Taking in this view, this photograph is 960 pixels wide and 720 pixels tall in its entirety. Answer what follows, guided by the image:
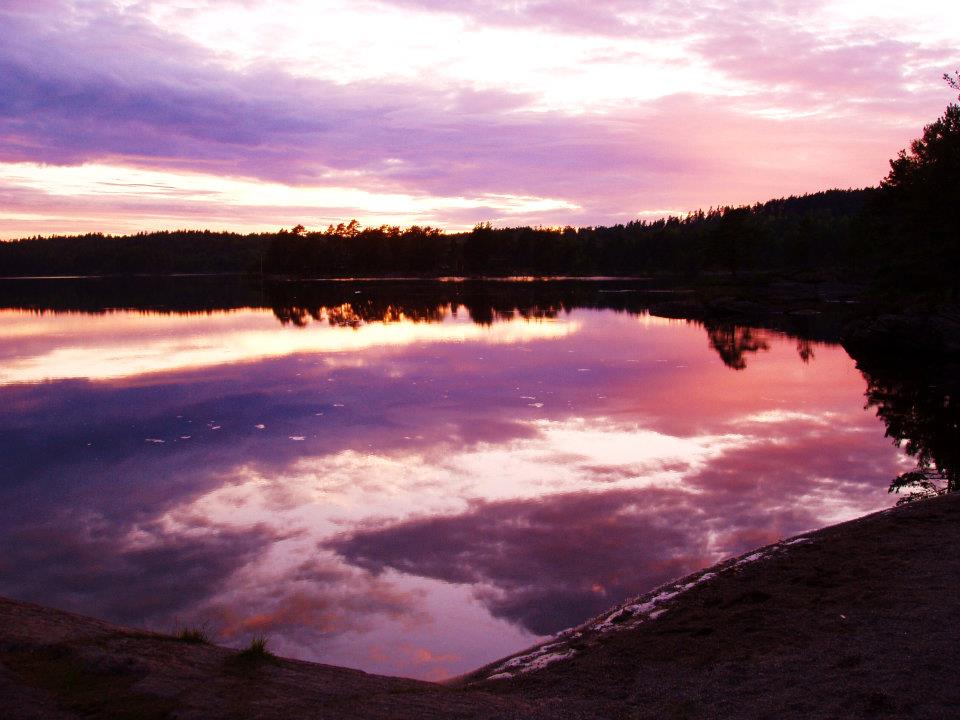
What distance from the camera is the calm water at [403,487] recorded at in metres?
9.63

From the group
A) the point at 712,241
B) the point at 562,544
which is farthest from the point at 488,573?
the point at 712,241

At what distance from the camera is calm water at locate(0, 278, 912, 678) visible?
963cm

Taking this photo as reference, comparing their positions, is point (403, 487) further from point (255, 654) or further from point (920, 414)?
point (920, 414)

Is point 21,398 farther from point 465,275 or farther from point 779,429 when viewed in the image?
point 465,275

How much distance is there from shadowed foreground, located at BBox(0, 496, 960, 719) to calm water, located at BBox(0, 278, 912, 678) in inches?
47.0

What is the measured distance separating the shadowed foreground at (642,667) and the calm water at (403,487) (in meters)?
1.19

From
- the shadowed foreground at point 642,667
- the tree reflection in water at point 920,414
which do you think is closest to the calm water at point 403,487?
the tree reflection in water at point 920,414

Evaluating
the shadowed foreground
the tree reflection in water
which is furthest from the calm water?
the shadowed foreground

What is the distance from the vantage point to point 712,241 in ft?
340

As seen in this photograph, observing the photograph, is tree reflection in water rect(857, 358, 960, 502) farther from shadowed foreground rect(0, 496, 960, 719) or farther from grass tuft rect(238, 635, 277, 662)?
grass tuft rect(238, 635, 277, 662)

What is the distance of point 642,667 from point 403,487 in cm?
751

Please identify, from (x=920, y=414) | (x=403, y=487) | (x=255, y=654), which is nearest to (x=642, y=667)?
(x=255, y=654)

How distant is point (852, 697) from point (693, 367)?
25274mm

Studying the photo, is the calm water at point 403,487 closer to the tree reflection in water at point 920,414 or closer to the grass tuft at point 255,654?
the tree reflection in water at point 920,414
